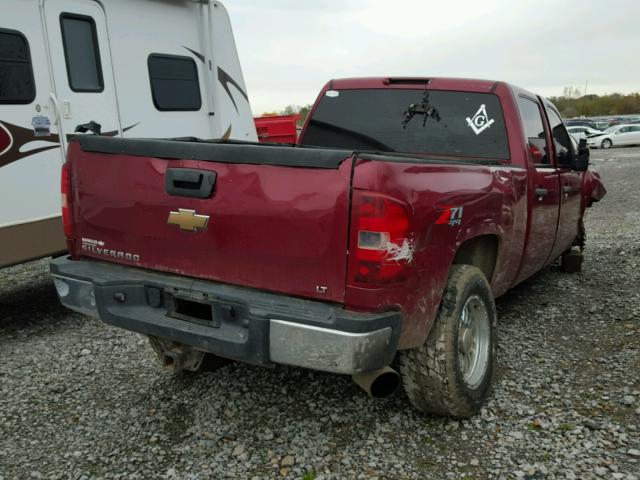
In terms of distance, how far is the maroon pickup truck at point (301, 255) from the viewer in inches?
98.2

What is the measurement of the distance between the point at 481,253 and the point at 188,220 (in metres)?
1.82

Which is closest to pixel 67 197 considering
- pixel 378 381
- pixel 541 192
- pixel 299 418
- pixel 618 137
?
pixel 299 418

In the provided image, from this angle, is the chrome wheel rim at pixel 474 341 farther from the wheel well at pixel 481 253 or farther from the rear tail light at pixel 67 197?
the rear tail light at pixel 67 197

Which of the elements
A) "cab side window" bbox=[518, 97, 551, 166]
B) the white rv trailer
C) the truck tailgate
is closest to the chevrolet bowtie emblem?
the truck tailgate

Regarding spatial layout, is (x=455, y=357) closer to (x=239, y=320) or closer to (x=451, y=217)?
(x=451, y=217)

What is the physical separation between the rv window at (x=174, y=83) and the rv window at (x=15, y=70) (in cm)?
136

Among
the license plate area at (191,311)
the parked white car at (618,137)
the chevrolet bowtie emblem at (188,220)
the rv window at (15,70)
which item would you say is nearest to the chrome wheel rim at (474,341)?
the license plate area at (191,311)

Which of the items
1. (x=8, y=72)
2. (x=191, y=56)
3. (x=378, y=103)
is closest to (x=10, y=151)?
(x=8, y=72)

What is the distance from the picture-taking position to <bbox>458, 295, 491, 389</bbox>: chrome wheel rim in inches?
125

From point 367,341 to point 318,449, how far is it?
2.89ft

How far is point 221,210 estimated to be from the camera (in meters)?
2.76

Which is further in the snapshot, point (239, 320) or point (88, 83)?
point (88, 83)

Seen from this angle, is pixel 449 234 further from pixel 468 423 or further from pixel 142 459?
pixel 142 459

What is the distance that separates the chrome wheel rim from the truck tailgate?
980 millimetres
